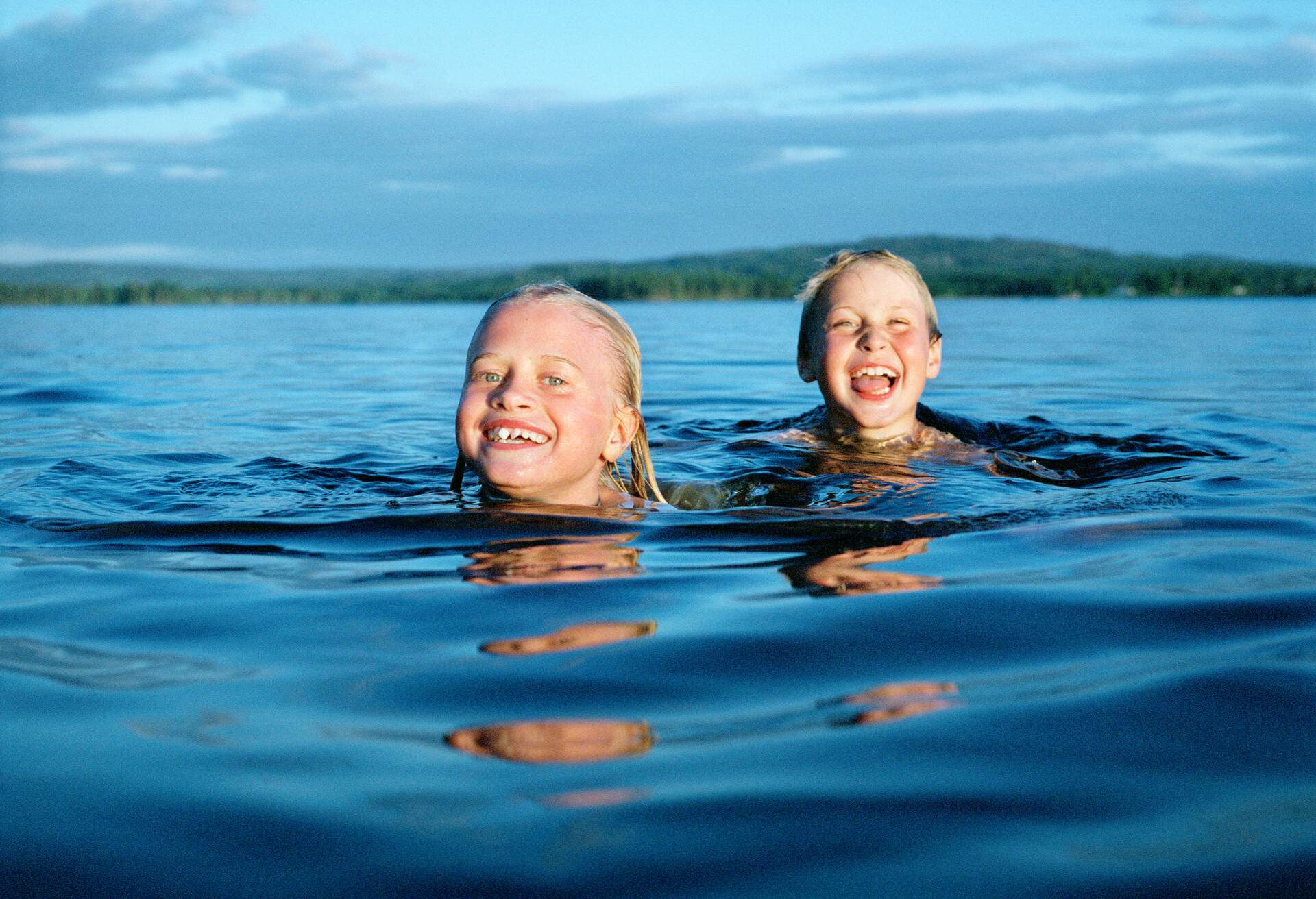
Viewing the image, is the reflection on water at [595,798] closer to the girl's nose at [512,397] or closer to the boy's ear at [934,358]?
the girl's nose at [512,397]

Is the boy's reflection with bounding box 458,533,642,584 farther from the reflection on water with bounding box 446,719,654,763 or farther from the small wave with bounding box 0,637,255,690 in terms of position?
the reflection on water with bounding box 446,719,654,763

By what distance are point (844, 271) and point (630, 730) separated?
4.84m

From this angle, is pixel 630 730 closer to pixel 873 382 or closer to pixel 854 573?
pixel 854 573

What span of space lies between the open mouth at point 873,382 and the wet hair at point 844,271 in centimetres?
38

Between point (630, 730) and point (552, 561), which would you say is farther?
point (552, 561)

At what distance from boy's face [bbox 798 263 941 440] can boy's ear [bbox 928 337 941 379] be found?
44 mm

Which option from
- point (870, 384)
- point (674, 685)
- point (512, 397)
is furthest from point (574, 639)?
point (870, 384)

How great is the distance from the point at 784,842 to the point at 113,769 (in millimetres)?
1183

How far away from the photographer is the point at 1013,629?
3008mm

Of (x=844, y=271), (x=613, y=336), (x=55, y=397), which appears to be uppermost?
(x=844, y=271)

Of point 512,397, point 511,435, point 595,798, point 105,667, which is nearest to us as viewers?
point 595,798

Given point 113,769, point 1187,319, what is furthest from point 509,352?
point 1187,319

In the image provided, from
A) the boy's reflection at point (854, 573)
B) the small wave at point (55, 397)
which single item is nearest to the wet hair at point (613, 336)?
the boy's reflection at point (854, 573)

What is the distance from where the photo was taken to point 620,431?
16.0 ft
